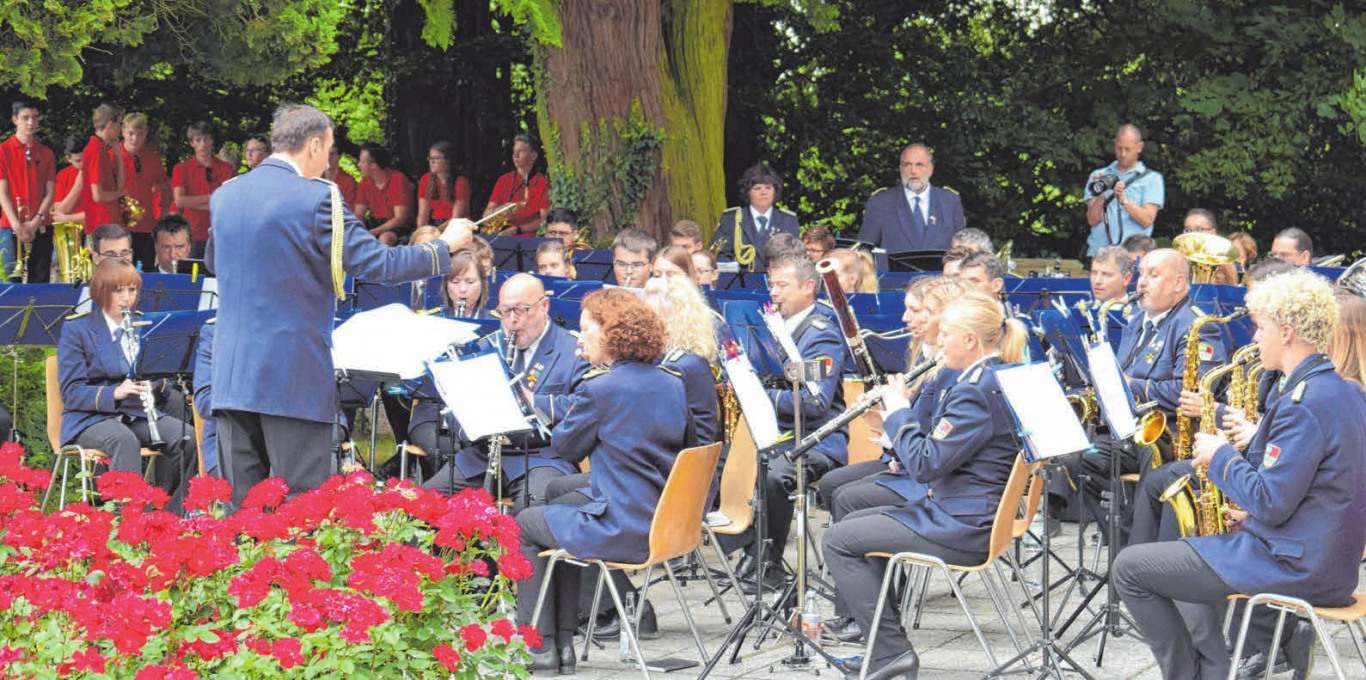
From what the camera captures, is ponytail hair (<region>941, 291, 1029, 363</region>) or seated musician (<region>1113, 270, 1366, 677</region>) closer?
seated musician (<region>1113, 270, 1366, 677</region>)

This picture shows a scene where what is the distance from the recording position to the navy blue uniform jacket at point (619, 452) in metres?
5.99

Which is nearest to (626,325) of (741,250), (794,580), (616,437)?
(616,437)

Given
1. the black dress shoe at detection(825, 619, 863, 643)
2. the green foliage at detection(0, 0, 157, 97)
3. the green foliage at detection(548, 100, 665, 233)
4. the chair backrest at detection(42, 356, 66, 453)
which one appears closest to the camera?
the black dress shoe at detection(825, 619, 863, 643)

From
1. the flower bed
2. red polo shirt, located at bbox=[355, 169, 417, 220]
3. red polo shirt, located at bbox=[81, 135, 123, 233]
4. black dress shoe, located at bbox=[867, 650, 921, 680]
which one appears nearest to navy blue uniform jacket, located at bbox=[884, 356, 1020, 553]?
black dress shoe, located at bbox=[867, 650, 921, 680]

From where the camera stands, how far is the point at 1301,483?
→ 4852mm

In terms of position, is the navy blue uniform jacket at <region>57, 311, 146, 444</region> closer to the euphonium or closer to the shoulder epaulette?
the euphonium

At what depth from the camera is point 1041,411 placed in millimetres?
5234

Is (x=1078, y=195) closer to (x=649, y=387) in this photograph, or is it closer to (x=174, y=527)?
(x=649, y=387)

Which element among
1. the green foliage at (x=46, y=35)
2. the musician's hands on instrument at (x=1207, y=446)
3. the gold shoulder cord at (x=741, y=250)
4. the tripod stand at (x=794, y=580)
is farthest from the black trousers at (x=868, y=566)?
the green foliage at (x=46, y=35)

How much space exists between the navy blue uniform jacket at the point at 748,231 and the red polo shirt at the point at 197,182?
4296mm

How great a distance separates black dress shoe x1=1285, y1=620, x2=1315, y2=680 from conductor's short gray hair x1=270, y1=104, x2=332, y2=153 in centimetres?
365

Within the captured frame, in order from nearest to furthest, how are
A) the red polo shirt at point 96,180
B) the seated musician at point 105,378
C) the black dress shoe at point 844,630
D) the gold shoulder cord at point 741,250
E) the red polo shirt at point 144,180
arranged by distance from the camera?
the black dress shoe at point 844,630 < the seated musician at point 105,378 < the gold shoulder cord at point 741,250 < the red polo shirt at point 96,180 < the red polo shirt at point 144,180

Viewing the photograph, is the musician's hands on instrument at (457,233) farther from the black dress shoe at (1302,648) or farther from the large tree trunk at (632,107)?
the large tree trunk at (632,107)

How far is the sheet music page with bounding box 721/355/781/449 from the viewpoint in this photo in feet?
19.2
